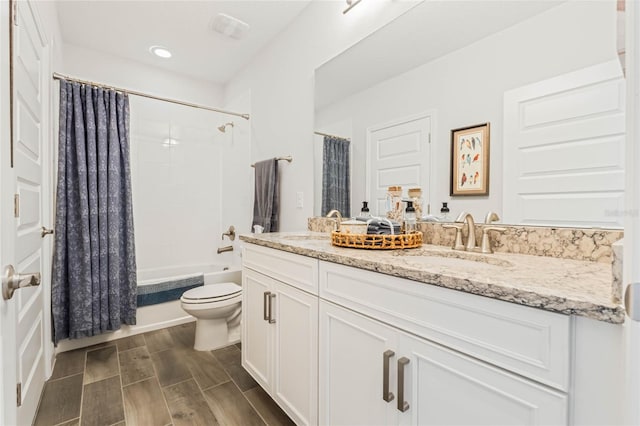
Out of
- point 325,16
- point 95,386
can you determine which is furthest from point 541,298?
point 95,386

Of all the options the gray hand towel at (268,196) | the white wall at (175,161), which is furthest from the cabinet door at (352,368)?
the white wall at (175,161)

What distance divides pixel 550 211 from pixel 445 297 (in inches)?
24.1

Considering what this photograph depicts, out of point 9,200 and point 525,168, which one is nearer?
point 9,200

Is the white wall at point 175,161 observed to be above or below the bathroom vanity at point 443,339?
above

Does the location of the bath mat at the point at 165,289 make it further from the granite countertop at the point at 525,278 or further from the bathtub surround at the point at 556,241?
the bathtub surround at the point at 556,241

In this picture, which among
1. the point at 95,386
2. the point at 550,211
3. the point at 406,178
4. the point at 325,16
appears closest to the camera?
the point at 550,211

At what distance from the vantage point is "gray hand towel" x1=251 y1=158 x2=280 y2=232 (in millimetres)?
2459

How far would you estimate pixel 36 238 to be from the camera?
61.8 inches

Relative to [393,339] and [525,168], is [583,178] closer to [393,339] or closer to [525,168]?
[525,168]

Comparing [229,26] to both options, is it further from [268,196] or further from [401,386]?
[401,386]

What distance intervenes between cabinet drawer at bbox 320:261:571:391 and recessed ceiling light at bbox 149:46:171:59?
9.22 feet

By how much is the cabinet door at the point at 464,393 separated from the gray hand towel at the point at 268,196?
68.7 inches

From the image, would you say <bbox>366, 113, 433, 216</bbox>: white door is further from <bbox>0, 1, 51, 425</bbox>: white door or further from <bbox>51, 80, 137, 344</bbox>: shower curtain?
<bbox>51, 80, 137, 344</bbox>: shower curtain

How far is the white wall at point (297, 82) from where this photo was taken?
1.81m
